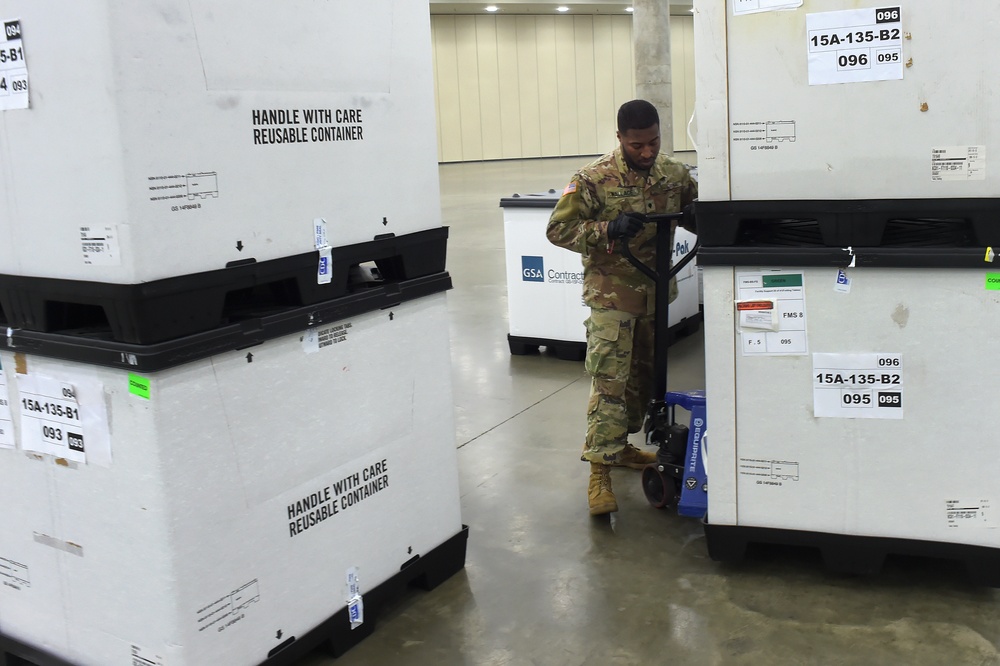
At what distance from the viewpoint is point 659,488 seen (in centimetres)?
386

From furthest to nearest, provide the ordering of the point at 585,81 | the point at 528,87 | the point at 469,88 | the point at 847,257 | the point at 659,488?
the point at 585,81
the point at 528,87
the point at 469,88
the point at 659,488
the point at 847,257

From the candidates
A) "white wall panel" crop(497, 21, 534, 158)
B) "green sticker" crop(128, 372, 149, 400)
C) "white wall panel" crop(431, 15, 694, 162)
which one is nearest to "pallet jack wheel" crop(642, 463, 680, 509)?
"green sticker" crop(128, 372, 149, 400)

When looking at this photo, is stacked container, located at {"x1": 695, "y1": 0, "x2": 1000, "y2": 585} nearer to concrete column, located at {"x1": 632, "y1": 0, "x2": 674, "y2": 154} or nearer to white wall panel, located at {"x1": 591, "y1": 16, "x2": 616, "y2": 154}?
concrete column, located at {"x1": 632, "y1": 0, "x2": 674, "y2": 154}

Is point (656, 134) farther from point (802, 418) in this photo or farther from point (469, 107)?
point (469, 107)

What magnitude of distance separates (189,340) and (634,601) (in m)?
1.74

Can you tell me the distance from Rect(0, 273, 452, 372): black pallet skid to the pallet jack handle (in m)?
1.27

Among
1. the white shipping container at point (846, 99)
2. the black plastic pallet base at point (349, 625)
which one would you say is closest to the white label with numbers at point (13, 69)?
the black plastic pallet base at point (349, 625)

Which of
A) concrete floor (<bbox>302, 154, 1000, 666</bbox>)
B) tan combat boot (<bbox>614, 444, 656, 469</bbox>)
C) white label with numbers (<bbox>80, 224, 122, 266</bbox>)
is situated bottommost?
concrete floor (<bbox>302, 154, 1000, 666</bbox>)

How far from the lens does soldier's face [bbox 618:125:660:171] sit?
374 centimetres

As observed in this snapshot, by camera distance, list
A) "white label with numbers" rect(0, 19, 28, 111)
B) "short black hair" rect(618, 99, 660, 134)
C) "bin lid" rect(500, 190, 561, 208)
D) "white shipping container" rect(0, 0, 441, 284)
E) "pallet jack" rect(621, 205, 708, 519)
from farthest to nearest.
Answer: "bin lid" rect(500, 190, 561, 208)
"short black hair" rect(618, 99, 660, 134)
"pallet jack" rect(621, 205, 708, 519)
"white label with numbers" rect(0, 19, 28, 111)
"white shipping container" rect(0, 0, 441, 284)

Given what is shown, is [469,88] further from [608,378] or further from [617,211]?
[608,378]

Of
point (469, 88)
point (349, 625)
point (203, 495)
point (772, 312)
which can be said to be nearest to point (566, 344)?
point (772, 312)

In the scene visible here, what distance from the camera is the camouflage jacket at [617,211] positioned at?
3.87m

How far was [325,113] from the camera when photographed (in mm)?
2686
